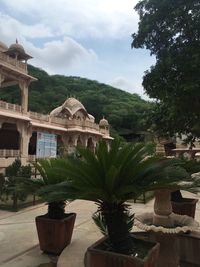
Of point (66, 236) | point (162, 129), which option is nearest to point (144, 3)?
point (162, 129)

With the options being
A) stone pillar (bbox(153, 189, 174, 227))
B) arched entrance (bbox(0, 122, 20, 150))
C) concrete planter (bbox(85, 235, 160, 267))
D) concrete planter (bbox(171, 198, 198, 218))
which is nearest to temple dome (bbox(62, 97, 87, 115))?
arched entrance (bbox(0, 122, 20, 150))

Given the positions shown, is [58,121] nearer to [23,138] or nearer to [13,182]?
[23,138]

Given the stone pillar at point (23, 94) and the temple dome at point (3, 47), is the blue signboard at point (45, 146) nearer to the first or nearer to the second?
the stone pillar at point (23, 94)

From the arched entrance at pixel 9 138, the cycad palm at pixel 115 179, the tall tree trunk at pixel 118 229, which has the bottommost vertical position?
the tall tree trunk at pixel 118 229

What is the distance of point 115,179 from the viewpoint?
13.1 ft

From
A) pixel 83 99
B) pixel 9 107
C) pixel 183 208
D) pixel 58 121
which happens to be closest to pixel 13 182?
pixel 183 208

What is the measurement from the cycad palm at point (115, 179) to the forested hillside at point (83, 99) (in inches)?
1529

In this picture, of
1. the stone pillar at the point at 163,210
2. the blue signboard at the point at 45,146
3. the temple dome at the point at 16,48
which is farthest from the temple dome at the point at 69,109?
the stone pillar at the point at 163,210

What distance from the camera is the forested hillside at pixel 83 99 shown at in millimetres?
46875

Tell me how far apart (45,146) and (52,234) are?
15996 mm

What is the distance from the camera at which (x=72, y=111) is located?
33875mm

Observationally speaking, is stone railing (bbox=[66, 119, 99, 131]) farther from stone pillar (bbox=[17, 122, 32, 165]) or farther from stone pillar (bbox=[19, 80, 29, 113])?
stone pillar (bbox=[19, 80, 29, 113])

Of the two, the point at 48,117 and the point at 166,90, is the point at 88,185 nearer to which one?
the point at 166,90

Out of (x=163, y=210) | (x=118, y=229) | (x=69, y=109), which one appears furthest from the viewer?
(x=69, y=109)
